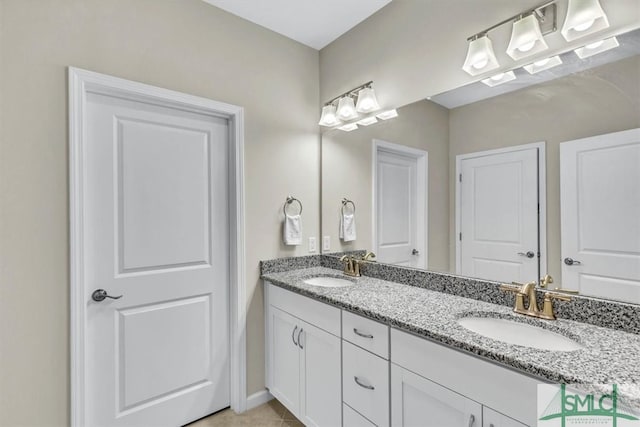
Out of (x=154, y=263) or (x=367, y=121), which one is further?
(x=367, y=121)

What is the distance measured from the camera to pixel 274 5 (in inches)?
76.4

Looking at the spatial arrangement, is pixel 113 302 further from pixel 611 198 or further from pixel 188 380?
pixel 611 198

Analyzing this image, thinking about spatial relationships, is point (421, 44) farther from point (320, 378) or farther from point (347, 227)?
point (320, 378)

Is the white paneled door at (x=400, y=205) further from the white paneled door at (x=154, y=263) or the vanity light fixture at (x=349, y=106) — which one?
the white paneled door at (x=154, y=263)

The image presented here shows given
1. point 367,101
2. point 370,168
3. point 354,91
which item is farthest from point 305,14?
point 370,168

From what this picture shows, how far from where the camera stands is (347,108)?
7.05 ft

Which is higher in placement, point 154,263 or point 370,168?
point 370,168

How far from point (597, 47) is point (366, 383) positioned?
5.44 feet

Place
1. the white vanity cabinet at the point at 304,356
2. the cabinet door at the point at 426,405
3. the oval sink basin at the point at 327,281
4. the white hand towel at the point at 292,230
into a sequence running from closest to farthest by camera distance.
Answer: the cabinet door at the point at 426,405 < the white vanity cabinet at the point at 304,356 < the oval sink basin at the point at 327,281 < the white hand towel at the point at 292,230

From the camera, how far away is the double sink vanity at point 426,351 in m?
0.89

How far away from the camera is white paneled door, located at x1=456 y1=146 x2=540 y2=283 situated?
138 centimetres

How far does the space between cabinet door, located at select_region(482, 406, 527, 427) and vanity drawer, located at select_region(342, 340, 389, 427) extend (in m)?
0.39

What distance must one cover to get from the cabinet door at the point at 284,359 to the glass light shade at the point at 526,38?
174 cm

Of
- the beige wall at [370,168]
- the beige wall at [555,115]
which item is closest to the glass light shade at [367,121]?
the beige wall at [370,168]
